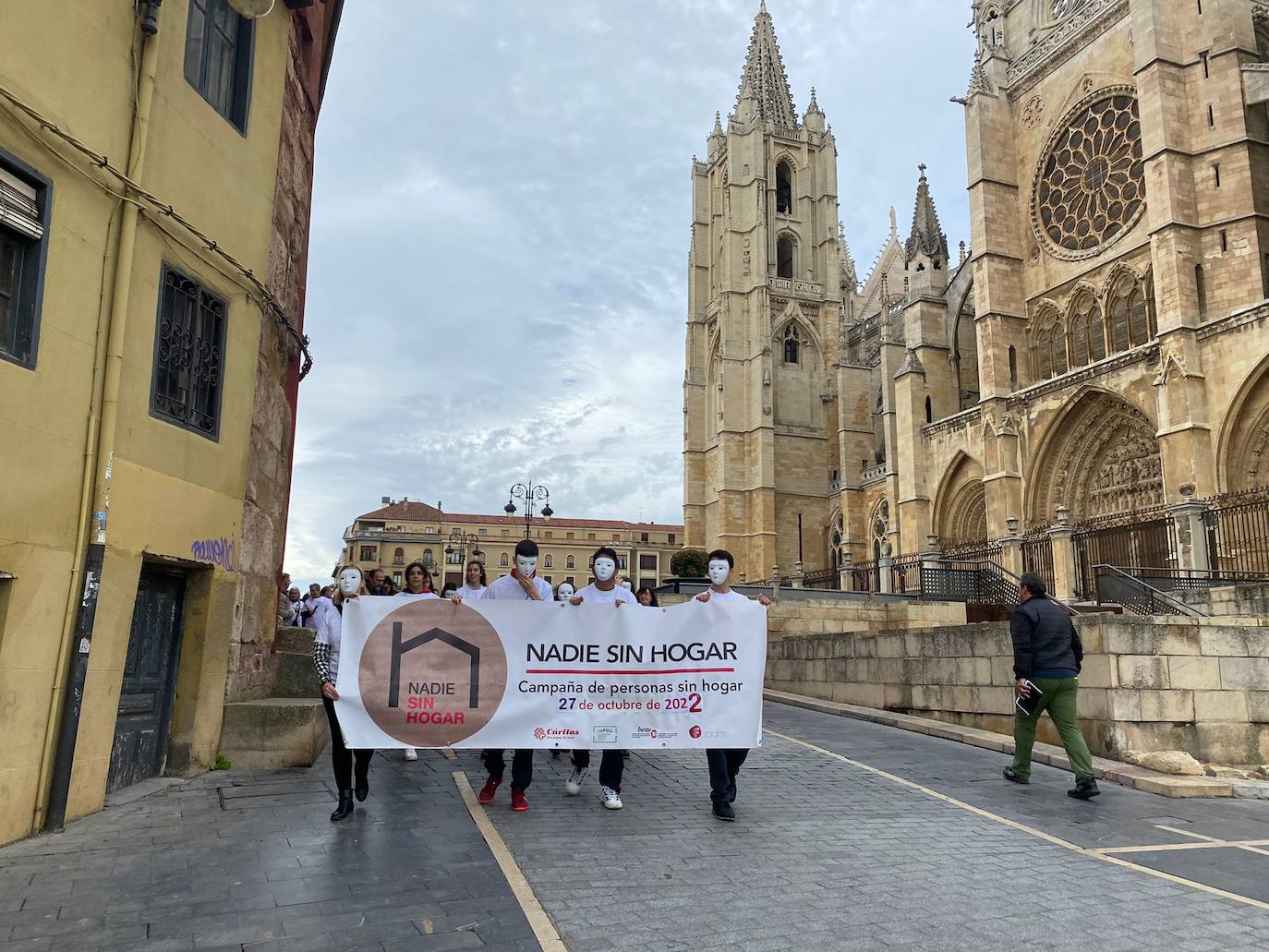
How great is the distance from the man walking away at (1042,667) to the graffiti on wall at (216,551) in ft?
23.1

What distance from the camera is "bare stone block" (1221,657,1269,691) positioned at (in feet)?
30.6

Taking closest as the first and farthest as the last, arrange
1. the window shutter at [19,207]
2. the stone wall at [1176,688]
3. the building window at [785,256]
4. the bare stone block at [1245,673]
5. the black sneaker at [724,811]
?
the window shutter at [19,207] → the black sneaker at [724,811] → the stone wall at [1176,688] → the bare stone block at [1245,673] → the building window at [785,256]

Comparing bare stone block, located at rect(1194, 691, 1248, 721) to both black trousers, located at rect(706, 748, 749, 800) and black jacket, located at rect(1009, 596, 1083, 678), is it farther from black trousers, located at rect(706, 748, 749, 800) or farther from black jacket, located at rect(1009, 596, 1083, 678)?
black trousers, located at rect(706, 748, 749, 800)

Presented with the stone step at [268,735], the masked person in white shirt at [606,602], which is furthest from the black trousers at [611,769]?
the stone step at [268,735]

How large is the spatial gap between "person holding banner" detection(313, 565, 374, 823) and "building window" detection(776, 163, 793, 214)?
4877 centimetres

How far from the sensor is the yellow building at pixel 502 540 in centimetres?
8756

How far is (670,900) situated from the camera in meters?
4.31

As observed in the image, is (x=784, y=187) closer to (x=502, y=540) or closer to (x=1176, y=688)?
(x=1176, y=688)

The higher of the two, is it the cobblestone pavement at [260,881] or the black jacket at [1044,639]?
the black jacket at [1044,639]

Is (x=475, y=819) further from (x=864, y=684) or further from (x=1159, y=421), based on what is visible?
(x=1159, y=421)

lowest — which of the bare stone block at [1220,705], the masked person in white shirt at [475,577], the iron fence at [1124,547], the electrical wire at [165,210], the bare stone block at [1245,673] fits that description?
the bare stone block at [1220,705]

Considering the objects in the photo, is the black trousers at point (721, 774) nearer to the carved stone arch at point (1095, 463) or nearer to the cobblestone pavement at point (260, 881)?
the cobblestone pavement at point (260, 881)

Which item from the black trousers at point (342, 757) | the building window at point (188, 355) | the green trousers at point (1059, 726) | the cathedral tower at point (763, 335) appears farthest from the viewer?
the cathedral tower at point (763, 335)

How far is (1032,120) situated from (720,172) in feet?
75.6
